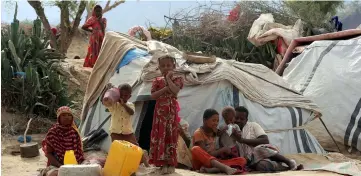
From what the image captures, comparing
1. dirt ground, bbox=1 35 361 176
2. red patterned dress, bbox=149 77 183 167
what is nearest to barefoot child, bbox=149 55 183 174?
red patterned dress, bbox=149 77 183 167

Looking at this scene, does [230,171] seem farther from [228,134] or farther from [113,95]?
[113,95]

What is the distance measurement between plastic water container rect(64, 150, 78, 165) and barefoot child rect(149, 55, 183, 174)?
736 millimetres

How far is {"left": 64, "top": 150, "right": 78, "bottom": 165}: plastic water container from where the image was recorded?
16.2 ft

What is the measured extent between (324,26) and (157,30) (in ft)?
14.5

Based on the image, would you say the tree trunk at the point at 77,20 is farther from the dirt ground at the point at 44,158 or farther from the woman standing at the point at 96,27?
the woman standing at the point at 96,27

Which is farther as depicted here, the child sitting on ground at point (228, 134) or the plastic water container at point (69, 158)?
the child sitting on ground at point (228, 134)

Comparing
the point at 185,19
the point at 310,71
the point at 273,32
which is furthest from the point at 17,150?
the point at 185,19

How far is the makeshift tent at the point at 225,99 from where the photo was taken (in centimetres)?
650

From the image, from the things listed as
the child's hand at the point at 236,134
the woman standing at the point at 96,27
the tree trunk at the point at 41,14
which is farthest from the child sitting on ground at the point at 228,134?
the tree trunk at the point at 41,14

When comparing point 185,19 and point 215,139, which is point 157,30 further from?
point 215,139

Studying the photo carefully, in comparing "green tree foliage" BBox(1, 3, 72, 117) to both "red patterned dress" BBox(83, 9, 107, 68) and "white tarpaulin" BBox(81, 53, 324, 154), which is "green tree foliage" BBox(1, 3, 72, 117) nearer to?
"red patterned dress" BBox(83, 9, 107, 68)

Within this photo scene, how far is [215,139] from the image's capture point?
572 centimetres

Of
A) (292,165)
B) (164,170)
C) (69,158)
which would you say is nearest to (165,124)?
(164,170)

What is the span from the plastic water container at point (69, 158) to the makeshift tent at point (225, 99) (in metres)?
1.59
